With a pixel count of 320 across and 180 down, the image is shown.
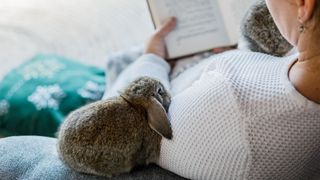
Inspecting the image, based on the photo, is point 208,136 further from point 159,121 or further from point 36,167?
point 36,167

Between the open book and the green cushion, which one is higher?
the open book

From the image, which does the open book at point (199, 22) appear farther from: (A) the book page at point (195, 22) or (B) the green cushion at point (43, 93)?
(B) the green cushion at point (43, 93)

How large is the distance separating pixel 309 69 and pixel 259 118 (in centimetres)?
9

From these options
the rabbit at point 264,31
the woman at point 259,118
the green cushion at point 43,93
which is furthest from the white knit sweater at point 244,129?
the green cushion at point 43,93

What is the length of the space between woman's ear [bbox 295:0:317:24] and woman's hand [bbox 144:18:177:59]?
0.44m

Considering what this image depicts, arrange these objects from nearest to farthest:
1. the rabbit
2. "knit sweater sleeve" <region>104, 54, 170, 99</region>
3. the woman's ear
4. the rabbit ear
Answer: the woman's ear → the rabbit ear → the rabbit → "knit sweater sleeve" <region>104, 54, 170, 99</region>

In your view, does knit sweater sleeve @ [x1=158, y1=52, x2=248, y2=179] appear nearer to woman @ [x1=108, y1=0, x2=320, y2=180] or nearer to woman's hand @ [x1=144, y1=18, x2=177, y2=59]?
woman @ [x1=108, y1=0, x2=320, y2=180]

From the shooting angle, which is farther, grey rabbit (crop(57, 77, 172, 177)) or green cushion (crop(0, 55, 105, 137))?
green cushion (crop(0, 55, 105, 137))

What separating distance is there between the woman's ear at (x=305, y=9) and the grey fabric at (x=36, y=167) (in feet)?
1.00

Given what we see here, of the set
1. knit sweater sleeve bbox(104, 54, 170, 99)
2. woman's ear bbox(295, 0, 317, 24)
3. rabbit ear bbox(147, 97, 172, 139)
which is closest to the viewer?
woman's ear bbox(295, 0, 317, 24)

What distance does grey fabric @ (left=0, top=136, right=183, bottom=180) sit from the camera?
75 centimetres

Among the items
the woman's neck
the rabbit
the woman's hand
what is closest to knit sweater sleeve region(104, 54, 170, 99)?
the woman's hand

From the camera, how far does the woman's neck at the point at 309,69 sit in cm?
65

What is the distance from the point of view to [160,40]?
1092 mm
